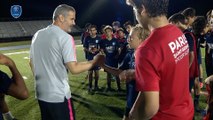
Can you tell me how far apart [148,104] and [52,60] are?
84.0 inches

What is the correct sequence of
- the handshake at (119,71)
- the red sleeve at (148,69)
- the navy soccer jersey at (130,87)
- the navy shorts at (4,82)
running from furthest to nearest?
the navy soccer jersey at (130,87), the handshake at (119,71), the navy shorts at (4,82), the red sleeve at (148,69)

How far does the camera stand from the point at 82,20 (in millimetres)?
39156

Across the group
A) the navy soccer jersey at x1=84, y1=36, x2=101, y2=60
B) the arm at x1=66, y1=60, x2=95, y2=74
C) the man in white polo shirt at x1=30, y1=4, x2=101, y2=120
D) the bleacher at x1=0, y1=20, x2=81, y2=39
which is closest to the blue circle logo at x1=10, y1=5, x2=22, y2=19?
the bleacher at x1=0, y1=20, x2=81, y2=39

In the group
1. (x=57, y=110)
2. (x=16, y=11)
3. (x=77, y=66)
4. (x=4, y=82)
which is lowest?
(x=57, y=110)

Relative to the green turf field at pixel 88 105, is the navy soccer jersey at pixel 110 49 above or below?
above

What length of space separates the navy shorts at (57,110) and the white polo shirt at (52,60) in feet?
0.21

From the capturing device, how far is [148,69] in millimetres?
2021

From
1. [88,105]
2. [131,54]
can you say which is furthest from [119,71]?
[88,105]

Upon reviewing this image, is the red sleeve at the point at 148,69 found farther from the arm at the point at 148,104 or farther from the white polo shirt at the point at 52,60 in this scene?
the white polo shirt at the point at 52,60

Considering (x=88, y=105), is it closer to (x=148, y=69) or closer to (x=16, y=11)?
(x=148, y=69)

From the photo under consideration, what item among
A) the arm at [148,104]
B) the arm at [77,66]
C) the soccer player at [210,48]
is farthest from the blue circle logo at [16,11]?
the arm at [148,104]

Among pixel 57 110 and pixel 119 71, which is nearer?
pixel 119 71

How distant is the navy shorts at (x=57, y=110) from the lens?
4.00 m

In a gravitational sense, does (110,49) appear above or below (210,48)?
below
